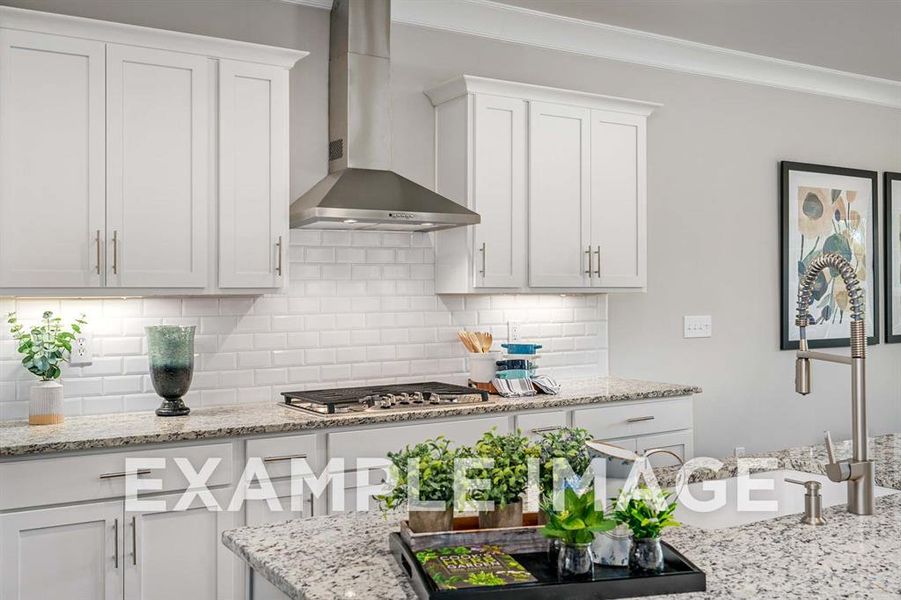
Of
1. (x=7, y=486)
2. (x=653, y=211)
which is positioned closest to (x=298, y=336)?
(x=7, y=486)

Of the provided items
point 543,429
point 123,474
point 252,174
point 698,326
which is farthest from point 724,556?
point 698,326

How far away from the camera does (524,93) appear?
13.8 ft

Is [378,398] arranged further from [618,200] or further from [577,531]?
[577,531]

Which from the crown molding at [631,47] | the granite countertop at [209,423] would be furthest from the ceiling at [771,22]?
the granite countertop at [209,423]

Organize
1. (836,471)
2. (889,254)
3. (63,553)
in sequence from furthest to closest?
(889,254) < (63,553) < (836,471)

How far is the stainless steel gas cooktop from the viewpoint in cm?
349

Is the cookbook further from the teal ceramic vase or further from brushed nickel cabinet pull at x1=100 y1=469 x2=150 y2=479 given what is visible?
the teal ceramic vase

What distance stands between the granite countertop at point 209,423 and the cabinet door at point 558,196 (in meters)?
0.62

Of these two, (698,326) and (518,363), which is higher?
(698,326)

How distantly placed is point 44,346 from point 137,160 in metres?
0.76

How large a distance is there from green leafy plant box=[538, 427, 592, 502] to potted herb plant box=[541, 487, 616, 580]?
0.11 m

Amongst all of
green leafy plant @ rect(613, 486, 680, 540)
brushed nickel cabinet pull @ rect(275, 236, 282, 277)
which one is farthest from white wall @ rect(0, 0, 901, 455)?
green leafy plant @ rect(613, 486, 680, 540)

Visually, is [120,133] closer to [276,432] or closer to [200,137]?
[200,137]

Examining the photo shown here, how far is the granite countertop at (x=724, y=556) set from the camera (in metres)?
1.49
